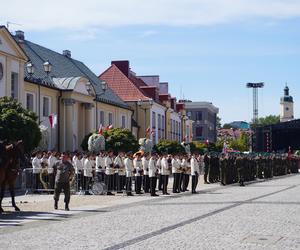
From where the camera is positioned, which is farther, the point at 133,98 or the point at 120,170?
the point at 133,98

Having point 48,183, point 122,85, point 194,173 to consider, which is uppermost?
point 122,85

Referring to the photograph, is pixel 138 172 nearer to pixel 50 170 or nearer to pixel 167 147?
pixel 50 170

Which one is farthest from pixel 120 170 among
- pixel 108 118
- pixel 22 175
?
pixel 108 118

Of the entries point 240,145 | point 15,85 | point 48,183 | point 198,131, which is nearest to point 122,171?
point 48,183

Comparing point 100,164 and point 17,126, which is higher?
point 17,126

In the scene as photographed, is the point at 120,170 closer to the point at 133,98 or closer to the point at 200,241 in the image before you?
the point at 200,241

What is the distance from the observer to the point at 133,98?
62.5 meters

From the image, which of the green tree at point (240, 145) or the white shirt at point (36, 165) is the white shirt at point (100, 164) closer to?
the white shirt at point (36, 165)

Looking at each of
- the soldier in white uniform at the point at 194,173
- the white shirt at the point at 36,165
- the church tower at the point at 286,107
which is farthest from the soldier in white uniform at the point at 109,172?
the church tower at the point at 286,107

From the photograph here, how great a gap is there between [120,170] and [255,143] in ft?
127

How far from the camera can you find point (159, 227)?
13.7 metres

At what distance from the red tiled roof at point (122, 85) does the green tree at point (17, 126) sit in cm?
3290

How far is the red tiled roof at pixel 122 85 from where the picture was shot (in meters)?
62.6

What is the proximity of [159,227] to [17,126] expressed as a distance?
1638 cm
